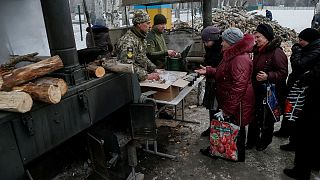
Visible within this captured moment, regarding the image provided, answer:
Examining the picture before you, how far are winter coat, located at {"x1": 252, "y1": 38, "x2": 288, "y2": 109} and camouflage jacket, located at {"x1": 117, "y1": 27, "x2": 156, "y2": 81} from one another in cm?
162

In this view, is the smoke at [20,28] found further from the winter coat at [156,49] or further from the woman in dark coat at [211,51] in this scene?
the woman in dark coat at [211,51]

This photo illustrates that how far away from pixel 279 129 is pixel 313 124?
1.61 meters

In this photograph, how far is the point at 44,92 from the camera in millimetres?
2074

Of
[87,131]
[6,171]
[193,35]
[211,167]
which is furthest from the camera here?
[193,35]

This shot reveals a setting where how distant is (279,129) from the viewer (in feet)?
15.3

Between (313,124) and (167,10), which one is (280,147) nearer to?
(313,124)

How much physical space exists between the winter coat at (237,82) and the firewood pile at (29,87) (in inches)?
81.1

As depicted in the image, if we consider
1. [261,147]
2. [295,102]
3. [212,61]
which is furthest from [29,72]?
[261,147]

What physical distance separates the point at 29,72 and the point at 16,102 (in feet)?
1.39

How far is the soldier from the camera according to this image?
3.58 m

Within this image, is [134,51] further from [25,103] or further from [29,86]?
[25,103]

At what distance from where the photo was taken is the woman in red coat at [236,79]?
10.8 feet

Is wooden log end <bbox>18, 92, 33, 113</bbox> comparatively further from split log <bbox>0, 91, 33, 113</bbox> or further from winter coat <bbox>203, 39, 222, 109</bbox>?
winter coat <bbox>203, 39, 222, 109</bbox>

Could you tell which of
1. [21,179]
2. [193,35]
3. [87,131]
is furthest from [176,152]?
[193,35]
